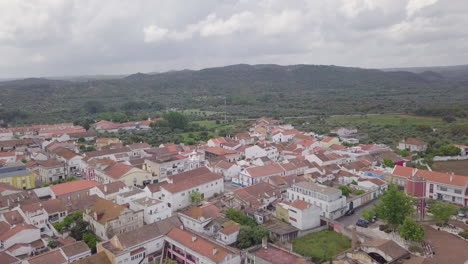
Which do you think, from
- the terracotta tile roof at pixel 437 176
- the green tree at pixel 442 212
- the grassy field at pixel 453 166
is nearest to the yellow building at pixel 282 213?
the green tree at pixel 442 212

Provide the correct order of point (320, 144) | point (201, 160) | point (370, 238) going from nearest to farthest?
point (370, 238) → point (201, 160) → point (320, 144)

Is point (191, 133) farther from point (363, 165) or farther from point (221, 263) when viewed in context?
point (221, 263)

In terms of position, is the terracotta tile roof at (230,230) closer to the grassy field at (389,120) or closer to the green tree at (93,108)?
the grassy field at (389,120)

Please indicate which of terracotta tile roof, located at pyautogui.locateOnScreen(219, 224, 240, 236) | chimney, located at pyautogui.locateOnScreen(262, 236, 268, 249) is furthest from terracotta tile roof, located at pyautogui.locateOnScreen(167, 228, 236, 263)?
chimney, located at pyautogui.locateOnScreen(262, 236, 268, 249)

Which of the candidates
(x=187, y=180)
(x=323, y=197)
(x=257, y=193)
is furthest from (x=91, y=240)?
(x=323, y=197)

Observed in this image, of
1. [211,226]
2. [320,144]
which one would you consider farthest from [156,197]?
[320,144]

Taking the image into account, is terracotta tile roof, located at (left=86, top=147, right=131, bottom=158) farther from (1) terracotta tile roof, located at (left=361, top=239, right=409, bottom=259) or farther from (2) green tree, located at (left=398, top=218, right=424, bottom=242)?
(2) green tree, located at (left=398, top=218, right=424, bottom=242)
